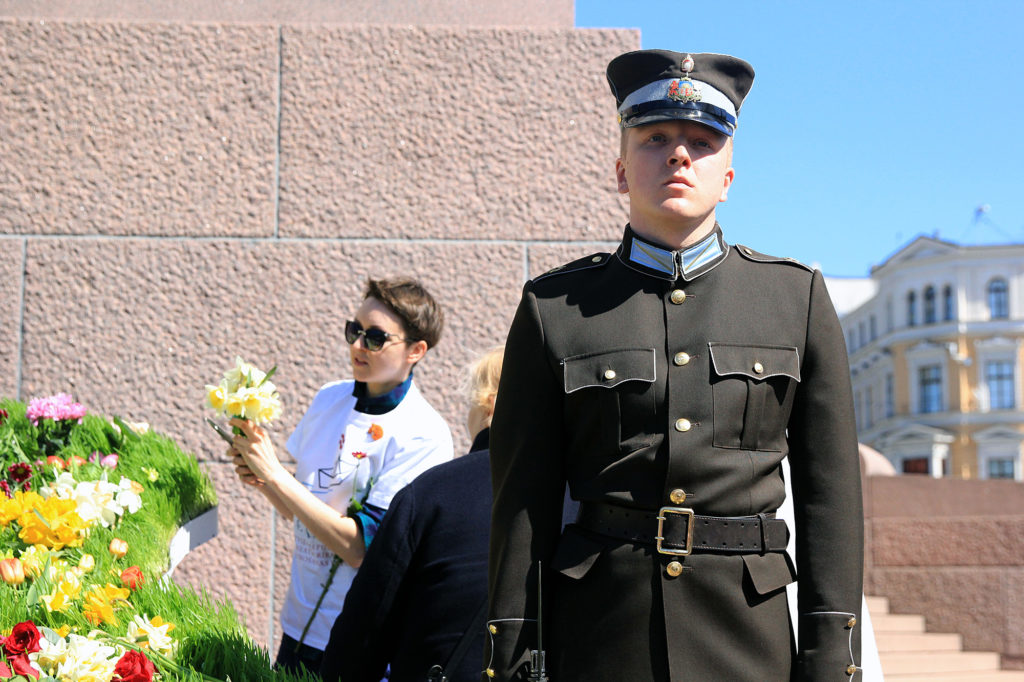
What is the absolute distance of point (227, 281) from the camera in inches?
180

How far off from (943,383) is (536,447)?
199ft

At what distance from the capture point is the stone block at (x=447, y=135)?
15.2 ft

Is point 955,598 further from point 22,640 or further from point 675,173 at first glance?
point 22,640

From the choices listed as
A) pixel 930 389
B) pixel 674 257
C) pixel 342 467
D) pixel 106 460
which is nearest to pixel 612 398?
Result: pixel 674 257

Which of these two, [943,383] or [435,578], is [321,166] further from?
[943,383]

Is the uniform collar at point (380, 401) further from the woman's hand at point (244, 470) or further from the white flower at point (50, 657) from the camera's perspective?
the white flower at point (50, 657)

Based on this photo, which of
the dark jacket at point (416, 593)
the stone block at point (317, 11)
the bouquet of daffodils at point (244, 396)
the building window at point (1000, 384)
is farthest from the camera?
the building window at point (1000, 384)

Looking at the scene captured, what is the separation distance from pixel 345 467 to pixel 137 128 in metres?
2.27

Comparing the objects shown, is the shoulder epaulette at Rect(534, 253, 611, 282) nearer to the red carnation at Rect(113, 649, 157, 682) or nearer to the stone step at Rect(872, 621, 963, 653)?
the red carnation at Rect(113, 649, 157, 682)

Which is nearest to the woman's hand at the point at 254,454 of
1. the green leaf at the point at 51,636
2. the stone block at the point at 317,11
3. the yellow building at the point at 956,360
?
the green leaf at the point at 51,636

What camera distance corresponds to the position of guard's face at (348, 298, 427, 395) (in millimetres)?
3176

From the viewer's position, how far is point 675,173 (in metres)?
1.95

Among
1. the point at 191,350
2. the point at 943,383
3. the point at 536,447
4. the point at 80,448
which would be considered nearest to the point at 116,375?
the point at 191,350

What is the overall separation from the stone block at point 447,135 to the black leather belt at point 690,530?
2.84 metres
